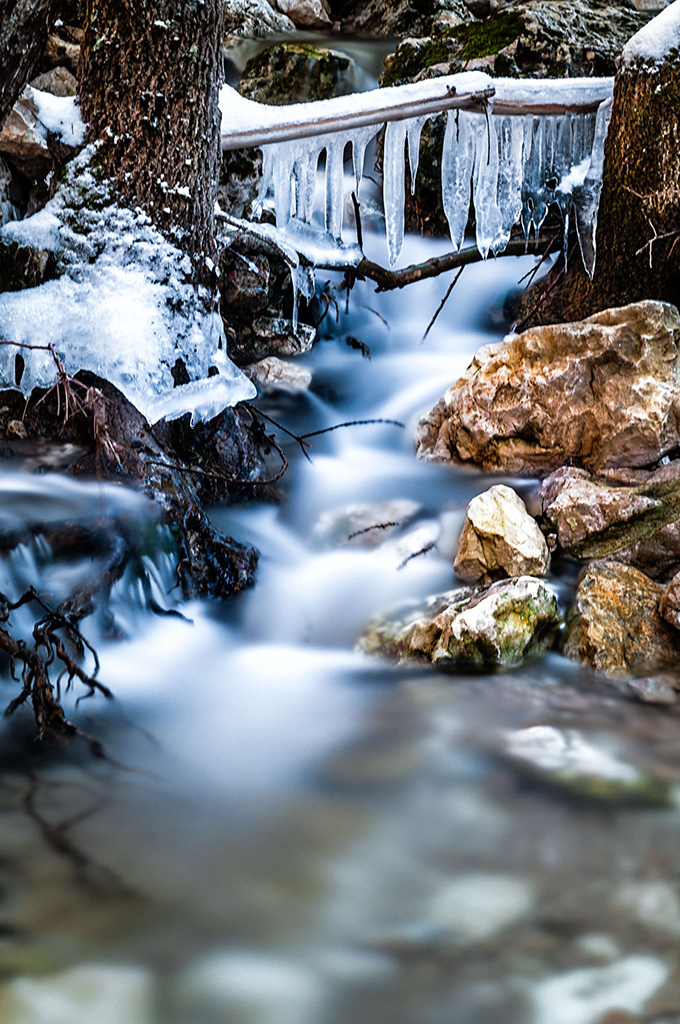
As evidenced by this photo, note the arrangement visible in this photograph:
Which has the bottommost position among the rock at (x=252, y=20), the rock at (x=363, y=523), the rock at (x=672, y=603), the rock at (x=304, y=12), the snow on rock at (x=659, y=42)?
the rock at (x=363, y=523)

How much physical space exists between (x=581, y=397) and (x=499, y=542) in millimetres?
1182

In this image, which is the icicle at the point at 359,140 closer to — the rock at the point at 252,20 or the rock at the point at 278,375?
the rock at the point at 278,375

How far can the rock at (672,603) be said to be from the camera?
106 inches

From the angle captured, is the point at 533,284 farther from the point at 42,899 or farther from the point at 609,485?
the point at 42,899

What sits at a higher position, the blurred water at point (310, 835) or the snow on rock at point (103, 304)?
the snow on rock at point (103, 304)

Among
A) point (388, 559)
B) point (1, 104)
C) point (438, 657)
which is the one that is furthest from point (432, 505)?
point (1, 104)

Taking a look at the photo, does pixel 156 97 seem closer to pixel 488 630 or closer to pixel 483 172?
pixel 483 172

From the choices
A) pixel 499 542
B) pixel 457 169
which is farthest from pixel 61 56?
pixel 499 542

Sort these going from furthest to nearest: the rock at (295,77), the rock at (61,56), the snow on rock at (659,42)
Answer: the rock at (295,77)
the rock at (61,56)
the snow on rock at (659,42)

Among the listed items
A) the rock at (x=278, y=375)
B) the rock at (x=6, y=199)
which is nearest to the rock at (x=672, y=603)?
the rock at (x=278, y=375)

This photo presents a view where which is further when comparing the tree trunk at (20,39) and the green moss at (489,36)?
the green moss at (489,36)

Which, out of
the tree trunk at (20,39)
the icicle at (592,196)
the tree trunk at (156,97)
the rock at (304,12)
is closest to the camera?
the tree trunk at (20,39)

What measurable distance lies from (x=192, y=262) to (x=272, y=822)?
91.4 inches

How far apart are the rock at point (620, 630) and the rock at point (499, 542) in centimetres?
28
